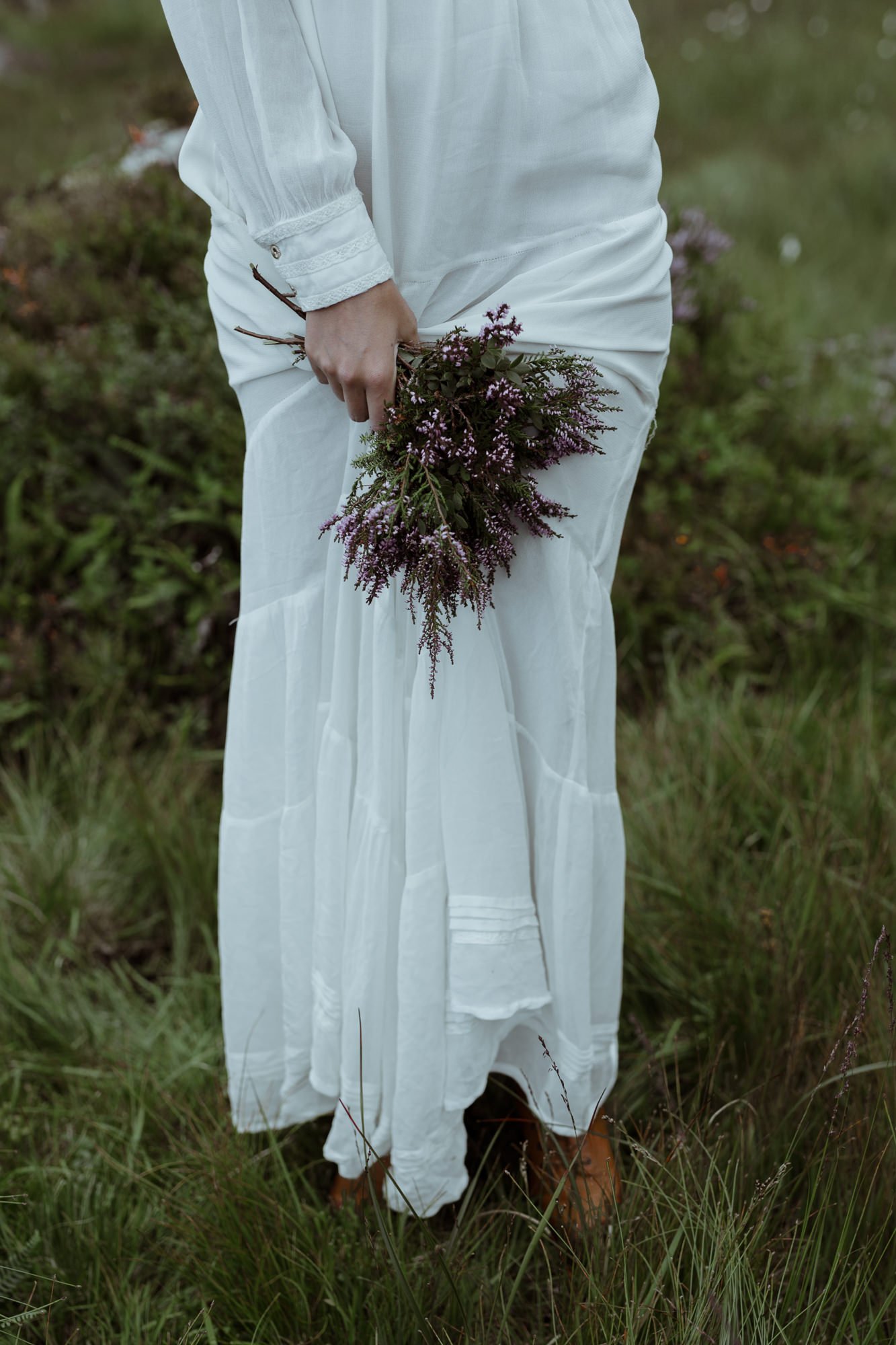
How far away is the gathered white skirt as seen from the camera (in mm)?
1410

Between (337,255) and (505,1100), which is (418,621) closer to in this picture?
(337,255)

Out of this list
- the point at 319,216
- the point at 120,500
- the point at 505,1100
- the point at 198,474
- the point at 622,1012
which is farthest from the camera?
the point at 120,500

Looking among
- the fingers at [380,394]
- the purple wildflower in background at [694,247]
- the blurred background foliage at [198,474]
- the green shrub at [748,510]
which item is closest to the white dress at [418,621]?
the fingers at [380,394]

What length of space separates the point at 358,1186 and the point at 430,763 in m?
0.74

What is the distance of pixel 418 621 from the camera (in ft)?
4.80

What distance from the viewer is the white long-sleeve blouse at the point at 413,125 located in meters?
1.21

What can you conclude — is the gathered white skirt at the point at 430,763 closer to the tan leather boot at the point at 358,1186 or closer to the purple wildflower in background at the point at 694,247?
the tan leather boot at the point at 358,1186

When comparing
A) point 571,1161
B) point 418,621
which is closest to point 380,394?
point 418,621

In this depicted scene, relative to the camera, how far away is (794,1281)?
1374mm

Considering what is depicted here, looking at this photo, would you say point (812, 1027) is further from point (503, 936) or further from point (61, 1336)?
point (61, 1336)

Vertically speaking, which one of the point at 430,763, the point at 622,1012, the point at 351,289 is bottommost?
the point at 622,1012

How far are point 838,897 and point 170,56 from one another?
10.9m

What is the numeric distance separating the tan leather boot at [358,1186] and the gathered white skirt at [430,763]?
31 millimetres

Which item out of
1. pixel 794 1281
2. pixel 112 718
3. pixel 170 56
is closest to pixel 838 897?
pixel 794 1281
